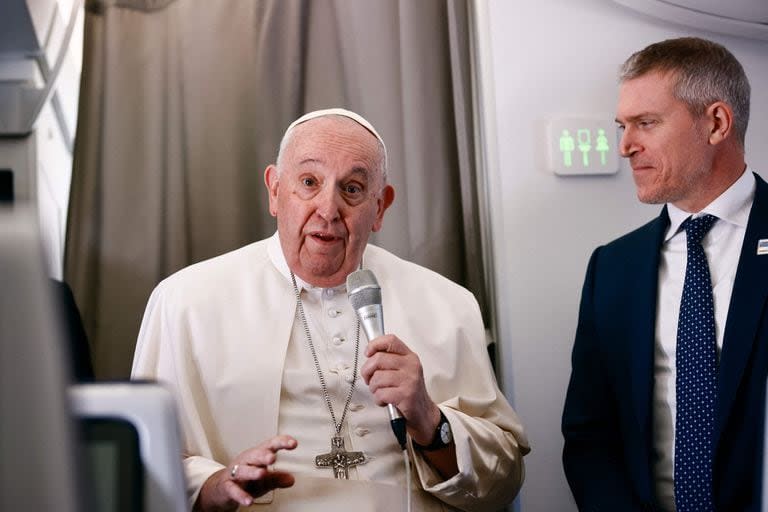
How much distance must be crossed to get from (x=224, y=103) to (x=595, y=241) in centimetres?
124

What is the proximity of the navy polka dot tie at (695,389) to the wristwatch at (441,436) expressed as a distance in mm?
618

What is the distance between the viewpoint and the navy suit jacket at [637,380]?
2102 millimetres

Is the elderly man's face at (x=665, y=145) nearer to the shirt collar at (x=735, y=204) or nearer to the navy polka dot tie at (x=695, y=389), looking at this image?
the shirt collar at (x=735, y=204)

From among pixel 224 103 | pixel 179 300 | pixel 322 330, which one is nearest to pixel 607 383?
pixel 322 330

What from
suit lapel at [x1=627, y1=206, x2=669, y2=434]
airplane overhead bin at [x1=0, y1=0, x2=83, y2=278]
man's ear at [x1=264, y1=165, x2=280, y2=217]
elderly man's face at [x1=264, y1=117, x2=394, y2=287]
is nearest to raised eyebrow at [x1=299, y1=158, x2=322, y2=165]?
elderly man's face at [x1=264, y1=117, x2=394, y2=287]

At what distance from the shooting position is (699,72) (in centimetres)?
240

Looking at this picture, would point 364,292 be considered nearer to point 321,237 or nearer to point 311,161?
point 321,237

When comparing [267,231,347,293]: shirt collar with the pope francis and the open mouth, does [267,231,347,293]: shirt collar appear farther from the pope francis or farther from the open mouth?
the open mouth

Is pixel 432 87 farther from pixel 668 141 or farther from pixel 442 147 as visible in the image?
pixel 668 141

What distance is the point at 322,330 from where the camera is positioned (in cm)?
220

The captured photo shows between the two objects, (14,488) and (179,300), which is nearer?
(14,488)

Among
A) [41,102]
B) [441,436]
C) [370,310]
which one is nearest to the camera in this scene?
[370,310]

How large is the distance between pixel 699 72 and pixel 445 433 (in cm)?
123

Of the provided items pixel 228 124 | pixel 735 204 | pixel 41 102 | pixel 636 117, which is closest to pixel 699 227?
pixel 735 204
